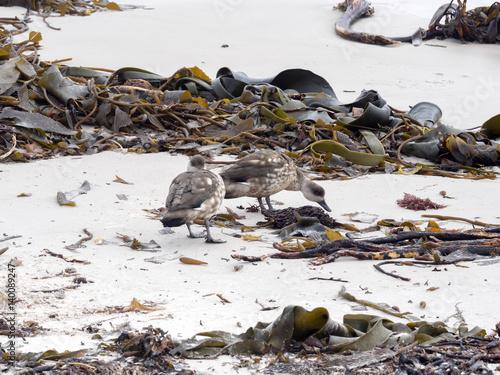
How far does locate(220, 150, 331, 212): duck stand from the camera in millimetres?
5855

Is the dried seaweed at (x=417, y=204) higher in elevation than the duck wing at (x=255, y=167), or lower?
lower

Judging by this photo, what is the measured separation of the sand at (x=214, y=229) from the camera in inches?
138

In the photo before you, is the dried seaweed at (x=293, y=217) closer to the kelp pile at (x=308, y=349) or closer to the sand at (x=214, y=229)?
the sand at (x=214, y=229)

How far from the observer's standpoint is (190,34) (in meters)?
13.0

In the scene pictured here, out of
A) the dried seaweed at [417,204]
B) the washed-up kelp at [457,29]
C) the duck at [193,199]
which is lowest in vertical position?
the dried seaweed at [417,204]

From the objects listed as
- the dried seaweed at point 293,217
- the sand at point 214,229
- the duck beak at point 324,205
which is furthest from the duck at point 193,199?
the duck beak at point 324,205

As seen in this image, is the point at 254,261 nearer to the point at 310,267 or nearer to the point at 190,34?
the point at 310,267

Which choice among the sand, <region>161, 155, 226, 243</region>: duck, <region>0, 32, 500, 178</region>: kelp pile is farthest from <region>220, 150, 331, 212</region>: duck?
<region>0, 32, 500, 178</region>: kelp pile

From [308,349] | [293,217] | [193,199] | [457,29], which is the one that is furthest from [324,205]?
[457,29]

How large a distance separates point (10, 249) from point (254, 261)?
1564mm

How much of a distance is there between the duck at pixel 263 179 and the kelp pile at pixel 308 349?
8.87ft

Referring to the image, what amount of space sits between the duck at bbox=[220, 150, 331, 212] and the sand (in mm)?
221

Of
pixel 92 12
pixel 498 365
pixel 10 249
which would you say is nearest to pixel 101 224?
pixel 10 249

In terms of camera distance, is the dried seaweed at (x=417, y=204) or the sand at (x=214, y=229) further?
the dried seaweed at (x=417, y=204)
